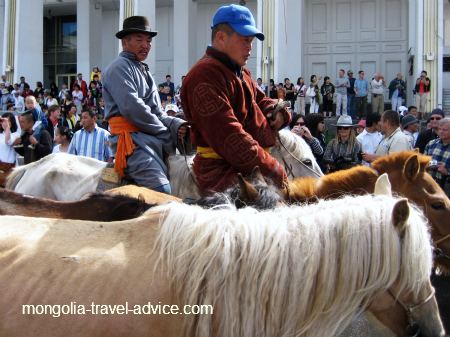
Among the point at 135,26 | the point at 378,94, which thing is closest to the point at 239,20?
the point at 135,26

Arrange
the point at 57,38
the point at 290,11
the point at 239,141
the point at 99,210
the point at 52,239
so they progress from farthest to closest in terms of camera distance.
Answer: the point at 57,38, the point at 290,11, the point at 239,141, the point at 99,210, the point at 52,239

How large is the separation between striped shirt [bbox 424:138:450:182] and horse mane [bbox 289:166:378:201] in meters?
3.67

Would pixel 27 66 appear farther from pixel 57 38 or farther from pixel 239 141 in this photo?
pixel 239 141

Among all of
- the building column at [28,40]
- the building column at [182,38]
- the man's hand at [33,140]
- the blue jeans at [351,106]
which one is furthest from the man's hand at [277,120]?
the building column at [28,40]

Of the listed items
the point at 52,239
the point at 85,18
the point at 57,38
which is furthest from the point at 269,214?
the point at 57,38

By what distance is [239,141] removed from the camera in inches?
127

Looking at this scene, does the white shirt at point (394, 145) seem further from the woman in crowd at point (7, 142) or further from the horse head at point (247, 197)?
the woman in crowd at point (7, 142)

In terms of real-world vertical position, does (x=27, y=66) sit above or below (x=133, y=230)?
above

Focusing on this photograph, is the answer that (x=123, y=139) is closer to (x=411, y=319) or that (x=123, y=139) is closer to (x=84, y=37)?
(x=411, y=319)

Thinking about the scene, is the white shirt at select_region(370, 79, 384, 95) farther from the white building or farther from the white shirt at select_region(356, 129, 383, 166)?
the white shirt at select_region(356, 129, 383, 166)

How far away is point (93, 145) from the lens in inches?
312

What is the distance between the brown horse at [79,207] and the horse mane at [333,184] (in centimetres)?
92

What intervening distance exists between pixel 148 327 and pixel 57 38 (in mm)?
34500

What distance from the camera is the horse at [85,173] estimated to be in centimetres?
484
